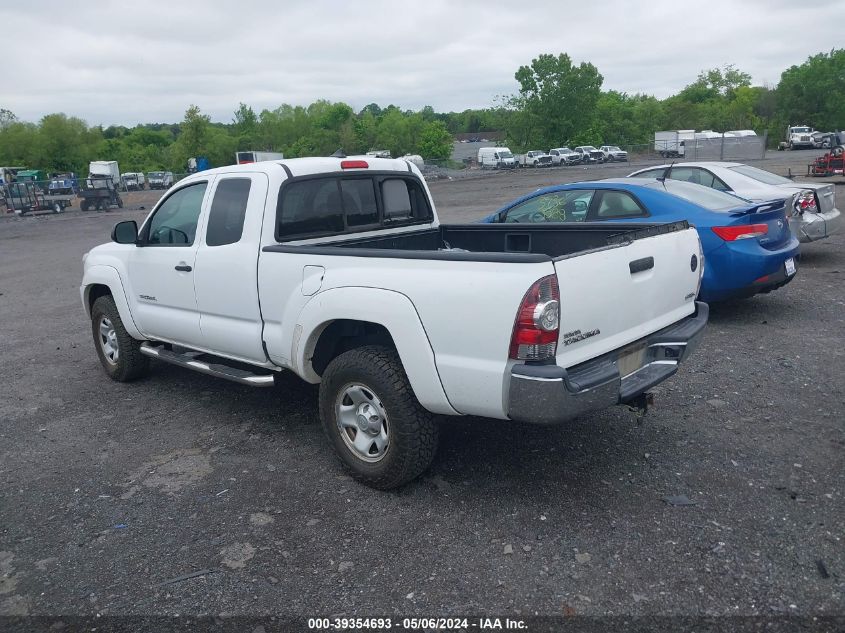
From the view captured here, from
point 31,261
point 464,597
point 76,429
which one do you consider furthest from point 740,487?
point 31,261

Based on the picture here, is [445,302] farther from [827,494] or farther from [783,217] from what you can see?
[783,217]

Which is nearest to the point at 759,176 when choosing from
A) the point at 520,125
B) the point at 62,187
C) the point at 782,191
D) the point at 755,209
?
the point at 782,191

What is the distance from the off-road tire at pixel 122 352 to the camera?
6316 mm

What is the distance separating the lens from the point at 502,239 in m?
5.66

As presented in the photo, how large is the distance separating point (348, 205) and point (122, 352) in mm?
2705

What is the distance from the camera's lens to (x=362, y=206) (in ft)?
17.6

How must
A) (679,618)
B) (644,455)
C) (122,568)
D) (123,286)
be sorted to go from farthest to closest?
(123,286)
(644,455)
(122,568)
(679,618)

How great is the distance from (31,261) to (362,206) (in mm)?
15683

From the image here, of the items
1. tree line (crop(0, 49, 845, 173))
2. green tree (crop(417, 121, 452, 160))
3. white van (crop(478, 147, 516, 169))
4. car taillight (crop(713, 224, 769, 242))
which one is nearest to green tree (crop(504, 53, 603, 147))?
tree line (crop(0, 49, 845, 173))

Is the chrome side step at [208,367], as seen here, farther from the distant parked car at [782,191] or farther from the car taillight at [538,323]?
the distant parked car at [782,191]

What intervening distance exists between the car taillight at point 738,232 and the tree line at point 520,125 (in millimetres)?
69878

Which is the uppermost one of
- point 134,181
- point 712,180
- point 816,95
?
point 816,95

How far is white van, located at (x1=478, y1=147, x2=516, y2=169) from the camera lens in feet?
217

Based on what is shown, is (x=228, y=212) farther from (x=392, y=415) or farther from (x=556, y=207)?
(x=556, y=207)
